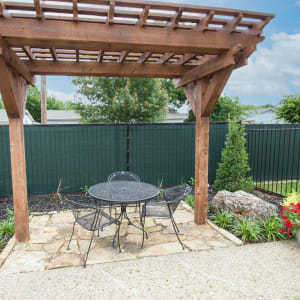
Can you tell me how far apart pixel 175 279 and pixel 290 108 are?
854cm

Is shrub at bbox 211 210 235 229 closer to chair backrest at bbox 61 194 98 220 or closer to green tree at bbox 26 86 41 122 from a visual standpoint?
chair backrest at bbox 61 194 98 220

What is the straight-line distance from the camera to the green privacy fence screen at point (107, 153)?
521 centimetres

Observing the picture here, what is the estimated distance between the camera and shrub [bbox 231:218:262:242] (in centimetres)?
322

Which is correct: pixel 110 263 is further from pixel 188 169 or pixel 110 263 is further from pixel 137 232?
pixel 188 169

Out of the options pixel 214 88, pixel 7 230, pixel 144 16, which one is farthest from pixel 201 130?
pixel 7 230

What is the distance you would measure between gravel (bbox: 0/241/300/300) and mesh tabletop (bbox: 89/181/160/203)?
0.73 meters

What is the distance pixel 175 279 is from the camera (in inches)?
95.3

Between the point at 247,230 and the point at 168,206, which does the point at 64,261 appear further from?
the point at 247,230

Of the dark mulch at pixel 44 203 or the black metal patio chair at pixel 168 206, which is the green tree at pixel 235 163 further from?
the black metal patio chair at pixel 168 206

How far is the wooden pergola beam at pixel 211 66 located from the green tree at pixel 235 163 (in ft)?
6.48

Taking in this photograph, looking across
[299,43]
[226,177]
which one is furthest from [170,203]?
[299,43]

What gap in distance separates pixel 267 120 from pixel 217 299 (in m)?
27.1

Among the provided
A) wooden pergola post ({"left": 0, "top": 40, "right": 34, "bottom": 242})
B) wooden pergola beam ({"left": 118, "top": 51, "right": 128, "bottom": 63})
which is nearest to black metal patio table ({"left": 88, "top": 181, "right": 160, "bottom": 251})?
wooden pergola post ({"left": 0, "top": 40, "right": 34, "bottom": 242})

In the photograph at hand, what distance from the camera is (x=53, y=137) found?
17.3 ft
